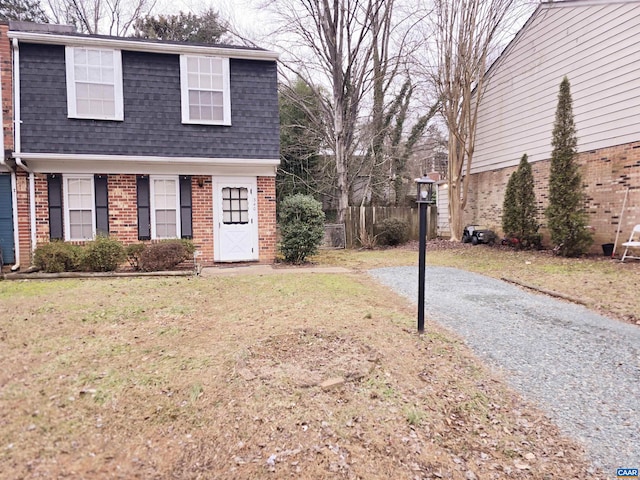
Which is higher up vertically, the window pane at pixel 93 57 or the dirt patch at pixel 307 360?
the window pane at pixel 93 57

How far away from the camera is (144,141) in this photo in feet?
28.9

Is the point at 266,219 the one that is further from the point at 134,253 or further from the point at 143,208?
the point at 134,253

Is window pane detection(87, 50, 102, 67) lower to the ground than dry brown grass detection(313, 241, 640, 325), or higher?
higher

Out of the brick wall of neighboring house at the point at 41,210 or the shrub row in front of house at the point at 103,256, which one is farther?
the brick wall of neighboring house at the point at 41,210

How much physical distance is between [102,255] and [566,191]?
35.4 ft

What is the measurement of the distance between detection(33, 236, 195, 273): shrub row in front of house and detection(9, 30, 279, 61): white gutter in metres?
4.41

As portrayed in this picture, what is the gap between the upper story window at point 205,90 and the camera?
8.95 metres

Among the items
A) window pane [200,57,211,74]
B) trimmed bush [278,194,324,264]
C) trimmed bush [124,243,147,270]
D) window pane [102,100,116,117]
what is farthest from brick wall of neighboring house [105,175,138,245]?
trimmed bush [278,194,324,264]

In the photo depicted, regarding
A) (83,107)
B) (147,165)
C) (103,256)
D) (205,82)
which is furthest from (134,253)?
(205,82)

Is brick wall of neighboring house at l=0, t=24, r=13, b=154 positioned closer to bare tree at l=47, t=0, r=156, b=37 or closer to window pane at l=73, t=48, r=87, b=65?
window pane at l=73, t=48, r=87, b=65

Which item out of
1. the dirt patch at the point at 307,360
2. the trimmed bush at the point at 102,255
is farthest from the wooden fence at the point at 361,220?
the dirt patch at the point at 307,360

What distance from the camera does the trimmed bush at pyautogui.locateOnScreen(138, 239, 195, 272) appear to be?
25.7 feet

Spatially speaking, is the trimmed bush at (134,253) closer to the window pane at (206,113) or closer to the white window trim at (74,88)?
the white window trim at (74,88)

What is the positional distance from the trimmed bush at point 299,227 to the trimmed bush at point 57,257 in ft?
14.2
